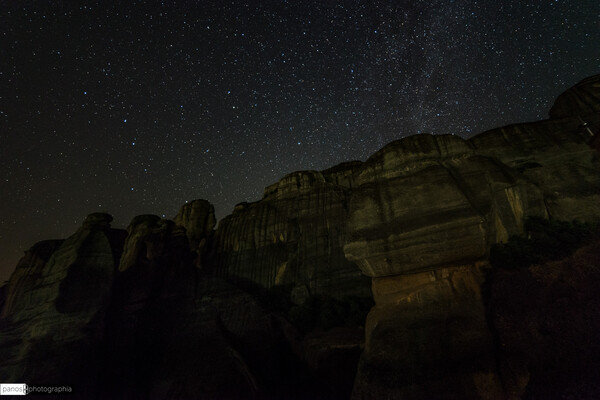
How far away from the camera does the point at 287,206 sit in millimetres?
36438

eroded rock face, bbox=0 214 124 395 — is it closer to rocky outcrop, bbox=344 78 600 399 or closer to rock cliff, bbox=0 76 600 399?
rock cliff, bbox=0 76 600 399

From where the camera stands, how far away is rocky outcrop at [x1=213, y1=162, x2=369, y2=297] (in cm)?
2858

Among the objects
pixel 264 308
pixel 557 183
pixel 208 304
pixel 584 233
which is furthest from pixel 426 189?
pixel 208 304

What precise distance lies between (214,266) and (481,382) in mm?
29136

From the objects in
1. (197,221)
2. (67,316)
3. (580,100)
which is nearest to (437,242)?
(580,100)

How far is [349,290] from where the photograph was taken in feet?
86.4

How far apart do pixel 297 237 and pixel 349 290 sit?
Result: 9.27 meters

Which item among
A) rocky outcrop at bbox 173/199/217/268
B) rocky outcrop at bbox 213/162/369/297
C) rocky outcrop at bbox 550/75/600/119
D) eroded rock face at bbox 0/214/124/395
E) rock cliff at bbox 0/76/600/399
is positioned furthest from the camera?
rocky outcrop at bbox 173/199/217/268

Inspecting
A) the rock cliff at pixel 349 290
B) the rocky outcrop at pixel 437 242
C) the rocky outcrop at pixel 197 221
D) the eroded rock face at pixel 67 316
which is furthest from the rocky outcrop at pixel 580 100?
the eroded rock face at pixel 67 316

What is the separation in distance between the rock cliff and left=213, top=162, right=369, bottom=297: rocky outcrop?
18 cm

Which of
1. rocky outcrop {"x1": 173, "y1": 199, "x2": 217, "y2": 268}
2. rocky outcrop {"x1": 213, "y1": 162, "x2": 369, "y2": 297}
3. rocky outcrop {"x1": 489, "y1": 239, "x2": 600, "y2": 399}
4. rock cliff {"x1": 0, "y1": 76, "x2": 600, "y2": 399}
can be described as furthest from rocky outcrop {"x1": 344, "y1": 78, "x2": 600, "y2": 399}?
rocky outcrop {"x1": 173, "y1": 199, "x2": 217, "y2": 268}

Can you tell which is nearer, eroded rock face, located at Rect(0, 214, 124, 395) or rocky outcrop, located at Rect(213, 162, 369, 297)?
eroded rock face, located at Rect(0, 214, 124, 395)

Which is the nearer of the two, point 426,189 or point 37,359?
point 426,189

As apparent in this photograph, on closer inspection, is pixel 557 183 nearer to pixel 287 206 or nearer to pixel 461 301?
pixel 461 301
